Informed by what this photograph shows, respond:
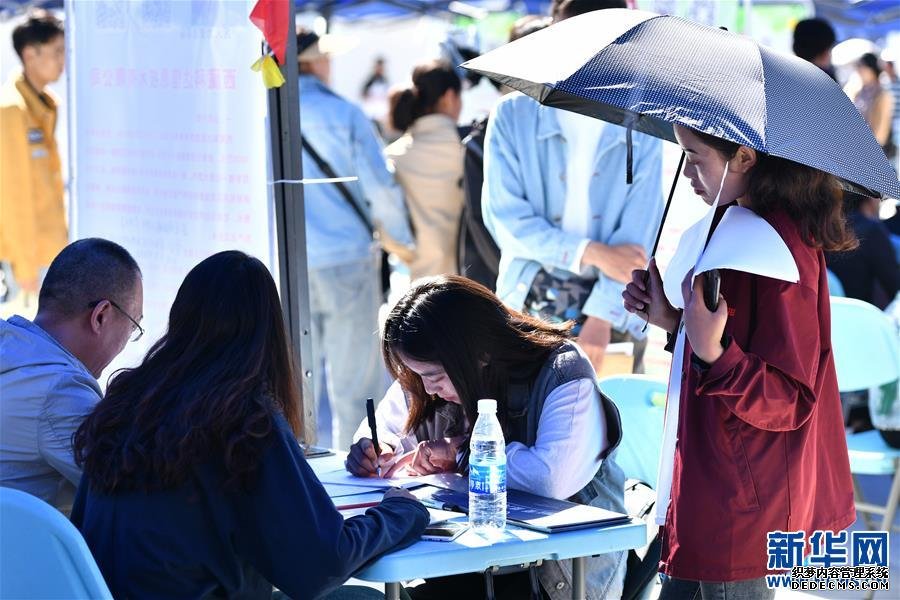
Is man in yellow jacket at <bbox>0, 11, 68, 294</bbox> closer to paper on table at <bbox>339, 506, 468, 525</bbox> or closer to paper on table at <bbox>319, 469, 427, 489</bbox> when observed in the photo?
paper on table at <bbox>319, 469, 427, 489</bbox>

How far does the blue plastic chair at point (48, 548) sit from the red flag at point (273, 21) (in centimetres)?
164

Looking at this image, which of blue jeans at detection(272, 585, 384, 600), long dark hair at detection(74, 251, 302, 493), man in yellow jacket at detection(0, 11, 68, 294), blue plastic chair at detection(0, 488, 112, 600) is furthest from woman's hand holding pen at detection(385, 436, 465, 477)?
man in yellow jacket at detection(0, 11, 68, 294)

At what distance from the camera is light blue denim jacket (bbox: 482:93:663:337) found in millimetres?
4199

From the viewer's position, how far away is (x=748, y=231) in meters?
2.35

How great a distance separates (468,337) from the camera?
2814 millimetres

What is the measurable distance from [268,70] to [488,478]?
140 cm

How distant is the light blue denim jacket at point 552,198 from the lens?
4199 millimetres

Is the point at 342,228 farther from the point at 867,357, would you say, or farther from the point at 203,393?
the point at 203,393

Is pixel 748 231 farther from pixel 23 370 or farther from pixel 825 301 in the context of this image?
pixel 23 370

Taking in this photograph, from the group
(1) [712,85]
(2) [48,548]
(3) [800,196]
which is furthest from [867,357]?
(2) [48,548]

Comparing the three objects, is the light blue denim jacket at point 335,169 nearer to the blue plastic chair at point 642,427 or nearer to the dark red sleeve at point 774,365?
the blue plastic chair at point 642,427

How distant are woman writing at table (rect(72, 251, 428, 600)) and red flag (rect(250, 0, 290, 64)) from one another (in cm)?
121

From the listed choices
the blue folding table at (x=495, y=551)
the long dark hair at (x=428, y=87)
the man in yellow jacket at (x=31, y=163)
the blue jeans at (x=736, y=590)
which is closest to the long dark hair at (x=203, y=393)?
the blue folding table at (x=495, y=551)

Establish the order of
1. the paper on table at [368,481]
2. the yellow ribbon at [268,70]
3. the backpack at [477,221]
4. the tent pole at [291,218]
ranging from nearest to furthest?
1. the paper on table at [368,481]
2. the yellow ribbon at [268,70]
3. the tent pole at [291,218]
4. the backpack at [477,221]
